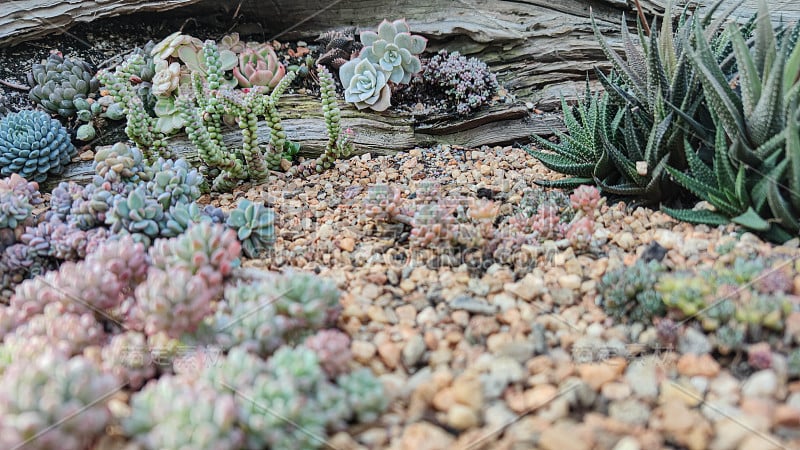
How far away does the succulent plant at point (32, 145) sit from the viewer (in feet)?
9.57

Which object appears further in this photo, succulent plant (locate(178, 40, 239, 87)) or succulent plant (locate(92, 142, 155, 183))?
succulent plant (locate(178, 40, 239, 87))

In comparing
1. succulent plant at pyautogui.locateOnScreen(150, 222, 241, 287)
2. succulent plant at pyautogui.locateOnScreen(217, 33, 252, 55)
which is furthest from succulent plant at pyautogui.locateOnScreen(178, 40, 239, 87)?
succulent plant at pyautogui.locateOnScreen(150, 222, 241, 287)

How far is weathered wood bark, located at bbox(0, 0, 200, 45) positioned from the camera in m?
3.53

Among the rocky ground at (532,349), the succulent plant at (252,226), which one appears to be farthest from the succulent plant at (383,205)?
the succulent plant at (252,226)

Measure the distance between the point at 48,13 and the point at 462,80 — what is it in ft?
7.98

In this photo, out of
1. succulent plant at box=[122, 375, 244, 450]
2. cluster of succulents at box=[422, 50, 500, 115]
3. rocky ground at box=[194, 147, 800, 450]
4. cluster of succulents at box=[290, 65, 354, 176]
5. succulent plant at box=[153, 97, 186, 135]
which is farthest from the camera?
cluster of succulents at box=[422, 50, 500, 115]

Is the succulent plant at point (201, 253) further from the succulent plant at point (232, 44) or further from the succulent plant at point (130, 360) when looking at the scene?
the succulent plant at point (232, 44)

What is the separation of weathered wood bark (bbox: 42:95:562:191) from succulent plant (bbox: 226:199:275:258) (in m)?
1.05

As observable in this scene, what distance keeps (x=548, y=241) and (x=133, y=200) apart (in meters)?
1.54

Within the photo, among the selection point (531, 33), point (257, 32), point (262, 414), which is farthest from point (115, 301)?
point (531, 33)

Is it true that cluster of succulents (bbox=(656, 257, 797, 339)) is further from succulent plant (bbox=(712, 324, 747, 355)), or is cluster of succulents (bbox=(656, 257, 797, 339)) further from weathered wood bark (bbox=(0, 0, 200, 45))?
weathered wood bark (bbox=(0, 0, 200, 45))

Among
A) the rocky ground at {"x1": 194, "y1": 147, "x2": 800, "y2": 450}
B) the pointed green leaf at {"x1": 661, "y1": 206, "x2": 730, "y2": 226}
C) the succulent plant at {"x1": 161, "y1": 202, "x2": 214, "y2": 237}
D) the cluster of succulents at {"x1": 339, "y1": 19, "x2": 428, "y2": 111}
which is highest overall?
the cluster of succulents at {"x1": 339, "y1": 19, "x2": 428, "y2": 111}

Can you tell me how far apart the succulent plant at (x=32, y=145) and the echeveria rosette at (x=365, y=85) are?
1.48 m

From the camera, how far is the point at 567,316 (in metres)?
1.85
